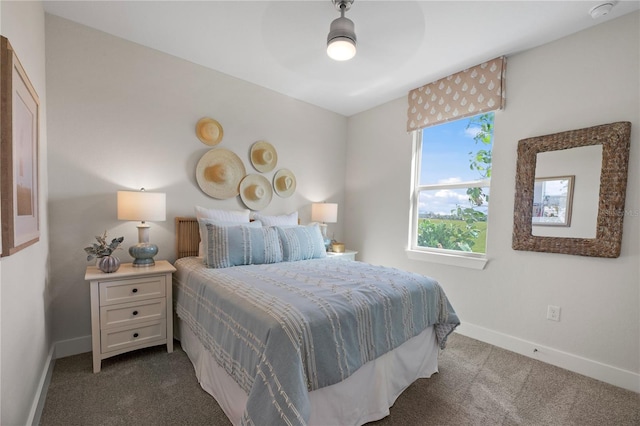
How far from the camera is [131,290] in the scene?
2.01 meters

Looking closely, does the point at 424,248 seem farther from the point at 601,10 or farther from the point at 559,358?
the point at 601,10

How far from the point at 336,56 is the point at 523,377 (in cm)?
276

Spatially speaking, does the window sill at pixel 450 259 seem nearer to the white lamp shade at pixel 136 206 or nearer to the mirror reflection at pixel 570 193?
the mirror reflection at pixel 570 193

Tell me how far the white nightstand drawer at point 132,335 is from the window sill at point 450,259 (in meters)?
2.62

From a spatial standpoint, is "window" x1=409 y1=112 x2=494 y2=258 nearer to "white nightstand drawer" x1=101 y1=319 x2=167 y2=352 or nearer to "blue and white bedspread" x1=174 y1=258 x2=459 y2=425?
"blue and white bedspread" x1=174 y1=258 x2=459 y2=425

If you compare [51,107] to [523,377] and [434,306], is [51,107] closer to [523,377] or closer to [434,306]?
[434,306]

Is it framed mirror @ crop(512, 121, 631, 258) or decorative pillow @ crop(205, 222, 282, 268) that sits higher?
framed mirror @ crop(512, 121, 631, 258)

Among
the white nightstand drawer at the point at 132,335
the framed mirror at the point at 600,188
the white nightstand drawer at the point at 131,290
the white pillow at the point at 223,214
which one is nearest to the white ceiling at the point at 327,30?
the framed mirror at the point at 600,188

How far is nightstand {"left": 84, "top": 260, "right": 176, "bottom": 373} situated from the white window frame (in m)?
2.59

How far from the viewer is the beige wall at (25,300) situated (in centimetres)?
109

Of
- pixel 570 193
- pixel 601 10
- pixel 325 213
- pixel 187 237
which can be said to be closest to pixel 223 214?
pixel 187 237

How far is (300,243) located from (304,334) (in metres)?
1.45

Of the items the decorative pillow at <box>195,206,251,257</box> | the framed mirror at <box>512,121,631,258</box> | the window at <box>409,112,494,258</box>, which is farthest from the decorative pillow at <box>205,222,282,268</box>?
the framed mirror at <box>512,121,631,258</box>

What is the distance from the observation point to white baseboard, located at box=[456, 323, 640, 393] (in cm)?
190
